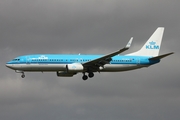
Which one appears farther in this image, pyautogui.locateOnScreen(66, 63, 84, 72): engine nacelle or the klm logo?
the klm logo

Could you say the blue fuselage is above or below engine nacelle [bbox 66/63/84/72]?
above

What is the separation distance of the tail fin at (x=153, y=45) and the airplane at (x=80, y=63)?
1.01 meters

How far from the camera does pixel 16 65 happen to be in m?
93.1

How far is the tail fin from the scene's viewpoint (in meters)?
102

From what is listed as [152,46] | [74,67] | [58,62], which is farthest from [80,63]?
[152,46]

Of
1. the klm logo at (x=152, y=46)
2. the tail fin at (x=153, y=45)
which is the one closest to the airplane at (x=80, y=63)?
the tail fin at (x=153, y=45)

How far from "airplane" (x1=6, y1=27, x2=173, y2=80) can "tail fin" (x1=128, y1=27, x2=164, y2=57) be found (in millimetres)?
1013

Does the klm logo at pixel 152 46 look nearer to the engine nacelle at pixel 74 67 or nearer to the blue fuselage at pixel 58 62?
the blue fuselage at pixel 58 62

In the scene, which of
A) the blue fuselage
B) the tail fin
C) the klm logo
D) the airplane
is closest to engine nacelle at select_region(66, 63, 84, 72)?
the airplane

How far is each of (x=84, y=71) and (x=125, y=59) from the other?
8060mm

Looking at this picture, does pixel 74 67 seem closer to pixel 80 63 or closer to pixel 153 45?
pixel 80 63

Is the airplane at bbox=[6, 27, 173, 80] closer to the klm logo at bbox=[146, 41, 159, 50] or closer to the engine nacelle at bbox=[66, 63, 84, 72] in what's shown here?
Answer: the engine nacelle at bbox=[66, 63, 84, 72]

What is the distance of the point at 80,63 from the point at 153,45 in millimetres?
17954

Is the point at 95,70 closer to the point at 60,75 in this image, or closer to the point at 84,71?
the point at 84,71
